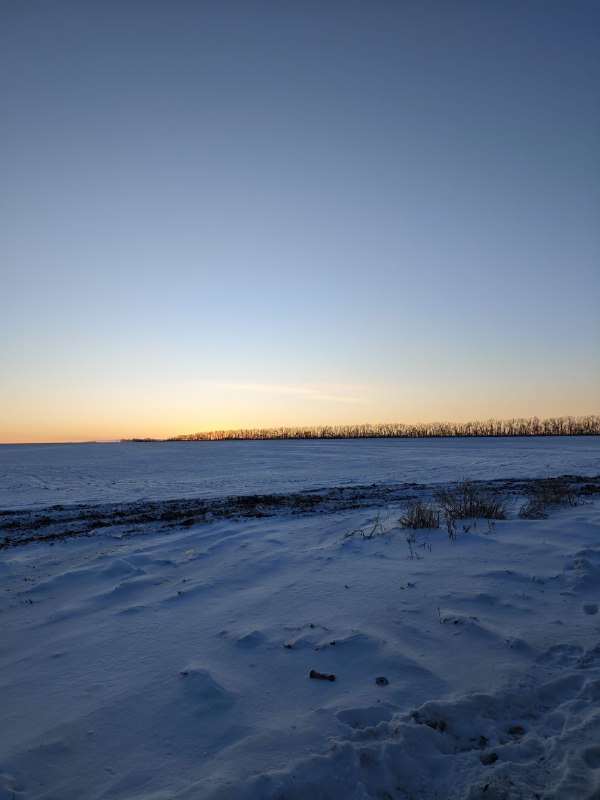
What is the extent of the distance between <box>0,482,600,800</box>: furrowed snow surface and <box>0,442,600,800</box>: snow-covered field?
0.01m

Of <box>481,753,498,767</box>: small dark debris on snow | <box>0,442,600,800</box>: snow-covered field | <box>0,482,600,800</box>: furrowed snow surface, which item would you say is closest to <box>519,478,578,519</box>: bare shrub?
<box>0,442,600,800</box>: snow-covered field

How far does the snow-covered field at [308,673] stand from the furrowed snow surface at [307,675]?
0.04 feet

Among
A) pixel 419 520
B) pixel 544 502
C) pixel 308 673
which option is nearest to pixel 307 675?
pixel 308 673

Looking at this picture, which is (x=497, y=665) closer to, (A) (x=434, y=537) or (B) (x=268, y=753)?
(B) (x=268, y=753)

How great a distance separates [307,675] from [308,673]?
1.0 inches

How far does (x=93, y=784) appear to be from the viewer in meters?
2.36

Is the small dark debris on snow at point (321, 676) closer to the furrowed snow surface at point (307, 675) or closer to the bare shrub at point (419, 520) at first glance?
the furrowed snow surface at point (307, 675)

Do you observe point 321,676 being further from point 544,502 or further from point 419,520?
point 544,502

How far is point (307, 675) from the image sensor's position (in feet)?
10.6

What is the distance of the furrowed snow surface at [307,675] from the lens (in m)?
2.33

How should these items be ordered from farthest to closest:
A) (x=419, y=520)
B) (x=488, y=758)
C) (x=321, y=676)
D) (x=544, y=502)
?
(x=544, y=502) < (x=419, y=520) < (x=321, y=676) < (x=488, y=758)

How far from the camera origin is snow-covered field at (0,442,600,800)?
233 centimetres

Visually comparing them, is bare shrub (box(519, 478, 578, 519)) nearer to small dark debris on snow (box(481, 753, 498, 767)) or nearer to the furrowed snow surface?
the furrowed snow surface

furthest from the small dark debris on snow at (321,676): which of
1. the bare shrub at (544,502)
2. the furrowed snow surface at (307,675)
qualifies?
the bare shrub at (544,502)
